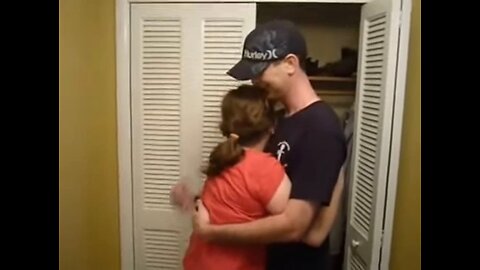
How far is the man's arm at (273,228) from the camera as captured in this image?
50.0 inches

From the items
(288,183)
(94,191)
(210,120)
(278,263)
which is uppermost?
(210,120)

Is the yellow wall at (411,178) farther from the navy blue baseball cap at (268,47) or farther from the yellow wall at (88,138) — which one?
the yellow wall at (88,138)

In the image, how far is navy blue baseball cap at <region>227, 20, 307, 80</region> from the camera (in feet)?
4.32

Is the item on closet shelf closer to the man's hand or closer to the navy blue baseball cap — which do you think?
the navy blue baseball cap

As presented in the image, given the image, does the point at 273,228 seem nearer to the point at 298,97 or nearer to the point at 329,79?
the point at 298,97

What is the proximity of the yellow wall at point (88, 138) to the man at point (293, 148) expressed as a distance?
1.22 feet

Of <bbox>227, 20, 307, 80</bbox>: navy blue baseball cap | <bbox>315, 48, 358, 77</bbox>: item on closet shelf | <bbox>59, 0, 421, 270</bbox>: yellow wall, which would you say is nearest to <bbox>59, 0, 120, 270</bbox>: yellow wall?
<bbox>59, 0, 421, 270</bbox>: yellow wall

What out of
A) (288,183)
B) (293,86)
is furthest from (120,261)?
(293,86)

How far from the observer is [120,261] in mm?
1683

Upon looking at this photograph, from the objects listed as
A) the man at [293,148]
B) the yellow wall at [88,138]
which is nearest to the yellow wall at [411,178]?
the man at [293,148]

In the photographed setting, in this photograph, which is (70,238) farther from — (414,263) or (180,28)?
(414,263)

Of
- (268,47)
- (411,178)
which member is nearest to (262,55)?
(268,47)

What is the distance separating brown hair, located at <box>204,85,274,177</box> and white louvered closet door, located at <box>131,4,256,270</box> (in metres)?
0.22
